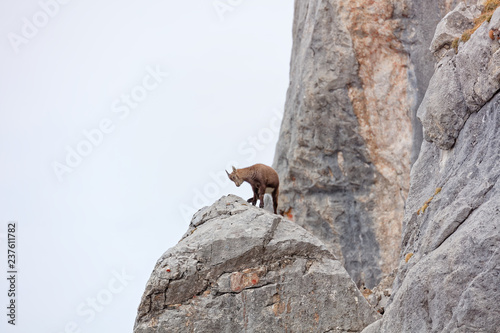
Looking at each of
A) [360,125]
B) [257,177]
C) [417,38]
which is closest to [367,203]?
[360,125]

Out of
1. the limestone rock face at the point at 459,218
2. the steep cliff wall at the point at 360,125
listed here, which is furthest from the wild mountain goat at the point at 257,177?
the limestone rock face at the point at 459,218

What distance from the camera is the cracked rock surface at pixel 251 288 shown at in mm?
14914

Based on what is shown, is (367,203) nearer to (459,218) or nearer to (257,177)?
(257,177)

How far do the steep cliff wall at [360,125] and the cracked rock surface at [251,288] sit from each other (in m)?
11.5

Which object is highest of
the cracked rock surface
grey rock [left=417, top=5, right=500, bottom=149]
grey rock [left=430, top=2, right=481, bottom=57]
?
grey rock [left=430, top=2, right=481, bottom=57]

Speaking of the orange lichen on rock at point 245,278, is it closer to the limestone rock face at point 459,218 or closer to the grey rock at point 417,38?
the limestone rock face at point 459,218

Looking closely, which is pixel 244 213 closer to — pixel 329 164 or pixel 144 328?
pixel 144 328

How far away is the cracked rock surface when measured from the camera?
587 inches

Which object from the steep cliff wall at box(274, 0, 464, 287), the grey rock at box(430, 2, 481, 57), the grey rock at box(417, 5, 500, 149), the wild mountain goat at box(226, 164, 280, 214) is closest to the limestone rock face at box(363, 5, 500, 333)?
the grey rock at box(417, 5, 500, 149)

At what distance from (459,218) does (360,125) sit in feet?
58.5

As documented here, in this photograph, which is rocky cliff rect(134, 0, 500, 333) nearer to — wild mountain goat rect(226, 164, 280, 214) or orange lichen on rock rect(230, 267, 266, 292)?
orange lichen on rock rect(230, 267, 266, 292)

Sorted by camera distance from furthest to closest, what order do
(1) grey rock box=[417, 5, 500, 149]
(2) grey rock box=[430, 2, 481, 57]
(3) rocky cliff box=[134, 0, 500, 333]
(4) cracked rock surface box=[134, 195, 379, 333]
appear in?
(4) cracked rock surface box=[134, 195, 379, 333]
(2) grey rock box=[430, 2, 481, 57]
(1) grey rock box=[417, 5, 500, 149]
(3) rocky cliff box=[134, 0, 500, 333]

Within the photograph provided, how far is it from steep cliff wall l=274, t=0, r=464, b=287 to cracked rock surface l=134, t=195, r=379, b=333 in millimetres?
11460

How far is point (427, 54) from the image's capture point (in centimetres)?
2589
